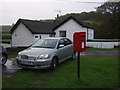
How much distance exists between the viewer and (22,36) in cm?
2823

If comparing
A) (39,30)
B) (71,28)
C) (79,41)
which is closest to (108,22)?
(71,28)

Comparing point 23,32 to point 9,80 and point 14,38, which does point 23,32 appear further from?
point 9,80

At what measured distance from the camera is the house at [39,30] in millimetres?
26125

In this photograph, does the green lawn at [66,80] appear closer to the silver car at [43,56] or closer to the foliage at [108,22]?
the silver car at [43,56]

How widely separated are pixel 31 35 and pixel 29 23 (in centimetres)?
240

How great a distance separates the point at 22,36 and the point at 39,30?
322cm

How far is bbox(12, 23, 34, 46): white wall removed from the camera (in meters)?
27.3

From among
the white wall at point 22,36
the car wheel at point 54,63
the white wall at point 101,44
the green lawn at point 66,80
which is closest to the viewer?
the green lawn at point 66,80

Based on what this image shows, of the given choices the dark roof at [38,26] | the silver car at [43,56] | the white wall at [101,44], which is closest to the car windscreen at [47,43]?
the silver car at [43,56]

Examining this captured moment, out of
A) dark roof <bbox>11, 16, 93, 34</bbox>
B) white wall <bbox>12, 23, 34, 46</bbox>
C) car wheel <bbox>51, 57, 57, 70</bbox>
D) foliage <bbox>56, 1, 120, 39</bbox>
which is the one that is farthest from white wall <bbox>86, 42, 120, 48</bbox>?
car wheel <bbox>51, 57, 57, 70</bbox>

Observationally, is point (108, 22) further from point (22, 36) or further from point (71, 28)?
point (22, 36)

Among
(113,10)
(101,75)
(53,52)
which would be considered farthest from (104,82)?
(113,10)

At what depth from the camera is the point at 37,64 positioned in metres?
6.90

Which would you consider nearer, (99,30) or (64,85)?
(64,85)
